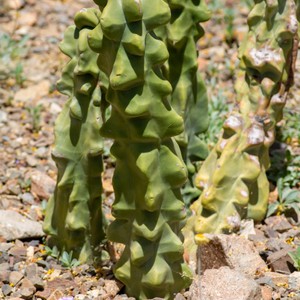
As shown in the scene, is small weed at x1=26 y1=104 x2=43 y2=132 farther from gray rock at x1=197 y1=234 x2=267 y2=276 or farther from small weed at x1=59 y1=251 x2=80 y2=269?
gray rock at x1=197 y1=234 x2=267 y2=276

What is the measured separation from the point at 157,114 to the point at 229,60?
2347 mm

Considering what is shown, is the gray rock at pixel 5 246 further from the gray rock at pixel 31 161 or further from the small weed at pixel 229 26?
the small weed at pixel 229 26

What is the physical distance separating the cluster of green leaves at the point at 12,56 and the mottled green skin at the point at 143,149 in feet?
6.97

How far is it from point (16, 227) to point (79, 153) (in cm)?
50

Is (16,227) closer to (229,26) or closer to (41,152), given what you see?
(41,152)

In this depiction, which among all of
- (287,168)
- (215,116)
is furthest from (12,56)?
(287,168)

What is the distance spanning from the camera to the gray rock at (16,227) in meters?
3.16

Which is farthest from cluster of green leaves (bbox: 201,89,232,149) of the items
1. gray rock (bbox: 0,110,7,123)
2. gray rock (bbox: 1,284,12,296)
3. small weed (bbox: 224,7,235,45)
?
gray rock (bbox: 1,284,12,296)

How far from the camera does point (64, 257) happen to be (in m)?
2.95

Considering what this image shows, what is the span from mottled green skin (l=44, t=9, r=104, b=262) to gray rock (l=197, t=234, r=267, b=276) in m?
0.41

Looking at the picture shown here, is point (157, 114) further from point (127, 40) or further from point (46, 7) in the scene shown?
point (46, 7)

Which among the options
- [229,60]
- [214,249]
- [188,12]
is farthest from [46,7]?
[214,249]

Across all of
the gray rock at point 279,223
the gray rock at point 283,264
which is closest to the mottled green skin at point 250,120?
the gray rock at point 279,223

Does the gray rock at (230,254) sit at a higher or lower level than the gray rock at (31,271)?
higher
